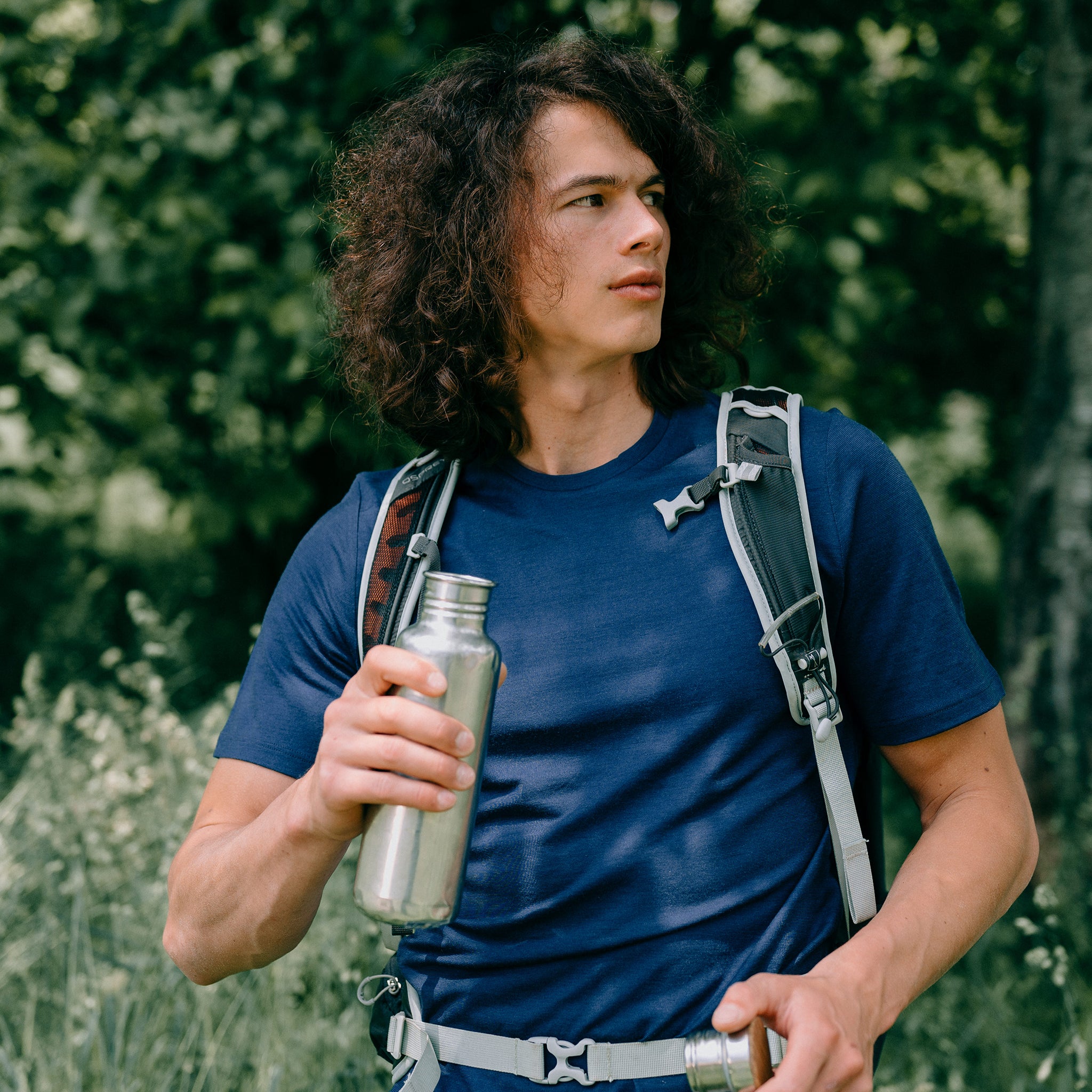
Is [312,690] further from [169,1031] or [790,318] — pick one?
[790,318]

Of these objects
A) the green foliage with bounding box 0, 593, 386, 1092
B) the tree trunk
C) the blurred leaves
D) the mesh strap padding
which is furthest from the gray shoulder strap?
the tree trunk

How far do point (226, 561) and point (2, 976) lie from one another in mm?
2239

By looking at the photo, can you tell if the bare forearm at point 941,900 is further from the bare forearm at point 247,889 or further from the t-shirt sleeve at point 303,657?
the t-shirt sleeve at point 303,657

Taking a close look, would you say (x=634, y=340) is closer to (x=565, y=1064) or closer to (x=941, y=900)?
(x=941, y=900)

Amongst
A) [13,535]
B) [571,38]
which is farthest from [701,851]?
[13,535]

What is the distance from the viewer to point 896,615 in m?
1.47

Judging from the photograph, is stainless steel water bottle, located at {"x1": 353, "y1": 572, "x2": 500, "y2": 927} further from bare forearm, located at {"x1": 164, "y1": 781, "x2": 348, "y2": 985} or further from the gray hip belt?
the gray hip belt

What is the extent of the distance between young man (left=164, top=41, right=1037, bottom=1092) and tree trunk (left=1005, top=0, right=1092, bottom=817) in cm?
184

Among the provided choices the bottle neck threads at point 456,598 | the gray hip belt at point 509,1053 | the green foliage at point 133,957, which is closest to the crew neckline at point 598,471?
the bottle neck threads at point 456,598

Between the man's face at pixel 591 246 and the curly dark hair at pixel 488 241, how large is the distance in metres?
0.03

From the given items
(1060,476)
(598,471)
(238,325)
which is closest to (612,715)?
(598,471)

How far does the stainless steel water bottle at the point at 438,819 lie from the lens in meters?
1.12

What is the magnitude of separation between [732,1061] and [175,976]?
173 centimetres

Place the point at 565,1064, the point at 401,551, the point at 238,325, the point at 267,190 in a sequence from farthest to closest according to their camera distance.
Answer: the point at 238,325
the point at 267,190
the point at 401,551
the point at 565,1064
